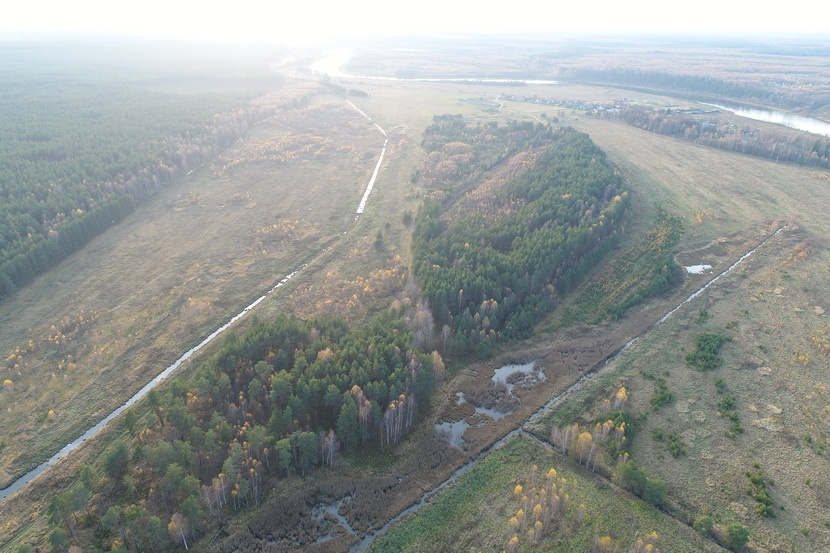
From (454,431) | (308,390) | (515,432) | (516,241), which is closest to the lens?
(308,390)

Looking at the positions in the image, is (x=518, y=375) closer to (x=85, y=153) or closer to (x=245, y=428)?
(x=245, y=428)

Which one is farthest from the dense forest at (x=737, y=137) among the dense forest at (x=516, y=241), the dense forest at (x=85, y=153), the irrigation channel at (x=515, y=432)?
the dense forest at (x=85, y=153)

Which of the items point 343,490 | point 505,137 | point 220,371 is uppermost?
point 505,137

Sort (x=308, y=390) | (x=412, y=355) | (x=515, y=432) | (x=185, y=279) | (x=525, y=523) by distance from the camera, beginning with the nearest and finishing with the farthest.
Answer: (x=525, y=523), (x=308, y=390), (x=515, y=432), (x=412, y=355), (x=185, y=279)

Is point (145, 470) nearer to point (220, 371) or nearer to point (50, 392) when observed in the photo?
point (220, 371)

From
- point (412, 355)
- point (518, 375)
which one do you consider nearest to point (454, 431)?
point (412, 355)

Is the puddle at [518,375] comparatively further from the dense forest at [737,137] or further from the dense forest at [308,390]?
the dense forest at [737,137]

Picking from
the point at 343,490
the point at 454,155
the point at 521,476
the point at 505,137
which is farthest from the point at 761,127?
the point at 343,490
